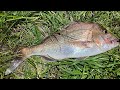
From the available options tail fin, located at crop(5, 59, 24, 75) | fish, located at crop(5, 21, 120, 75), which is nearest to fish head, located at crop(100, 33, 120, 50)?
fish, located at crop(5, 21, 120, 75)

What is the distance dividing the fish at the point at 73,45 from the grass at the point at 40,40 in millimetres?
50

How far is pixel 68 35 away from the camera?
5.02m

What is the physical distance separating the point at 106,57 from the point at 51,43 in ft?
1.42

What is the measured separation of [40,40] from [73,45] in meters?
0.25

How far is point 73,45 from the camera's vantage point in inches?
196

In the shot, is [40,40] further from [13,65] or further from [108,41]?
[108,41]

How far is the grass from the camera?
5035mm

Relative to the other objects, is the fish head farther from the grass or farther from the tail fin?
the tail fin

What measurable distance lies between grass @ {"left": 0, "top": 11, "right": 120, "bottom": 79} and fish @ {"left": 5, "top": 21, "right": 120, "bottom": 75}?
50mm

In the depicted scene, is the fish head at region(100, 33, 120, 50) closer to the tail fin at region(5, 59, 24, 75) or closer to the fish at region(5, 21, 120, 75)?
the fish at region(5, 21, 120, 75)

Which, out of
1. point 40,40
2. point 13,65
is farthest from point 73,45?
point 13,65

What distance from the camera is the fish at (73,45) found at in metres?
4.98

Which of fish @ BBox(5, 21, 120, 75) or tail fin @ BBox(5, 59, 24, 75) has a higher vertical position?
fish @ BBox(5, 21, 120, 75)
